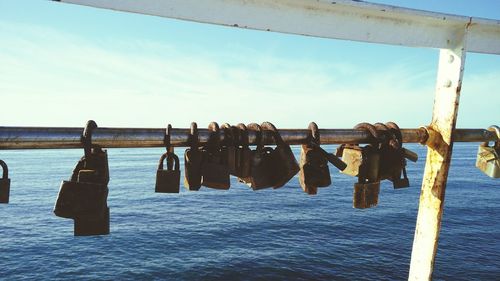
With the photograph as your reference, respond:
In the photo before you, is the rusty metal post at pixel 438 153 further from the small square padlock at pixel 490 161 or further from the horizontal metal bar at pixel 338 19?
the small square padlock at pixel 490 161

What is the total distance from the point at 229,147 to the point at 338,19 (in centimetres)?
114

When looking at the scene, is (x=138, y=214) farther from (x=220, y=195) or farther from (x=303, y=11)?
(x=303, y=11)

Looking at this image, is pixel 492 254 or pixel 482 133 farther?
pixel 492 254

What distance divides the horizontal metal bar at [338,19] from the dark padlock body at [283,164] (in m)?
0.78

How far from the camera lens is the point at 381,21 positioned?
249cm

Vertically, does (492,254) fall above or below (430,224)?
below

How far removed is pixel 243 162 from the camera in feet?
7.58

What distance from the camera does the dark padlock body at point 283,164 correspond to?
2.35m

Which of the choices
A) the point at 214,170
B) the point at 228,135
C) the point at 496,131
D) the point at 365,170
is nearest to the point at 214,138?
the point at 228,135

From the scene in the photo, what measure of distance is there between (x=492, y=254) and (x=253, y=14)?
128 ft

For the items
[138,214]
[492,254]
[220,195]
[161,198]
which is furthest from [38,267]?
[492,254]

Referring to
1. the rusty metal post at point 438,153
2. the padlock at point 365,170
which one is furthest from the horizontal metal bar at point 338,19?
the padlock at point 365,170

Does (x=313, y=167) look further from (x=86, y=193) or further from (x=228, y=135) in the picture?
(x=86, y=193)

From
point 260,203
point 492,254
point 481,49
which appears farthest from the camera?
point 260,203
